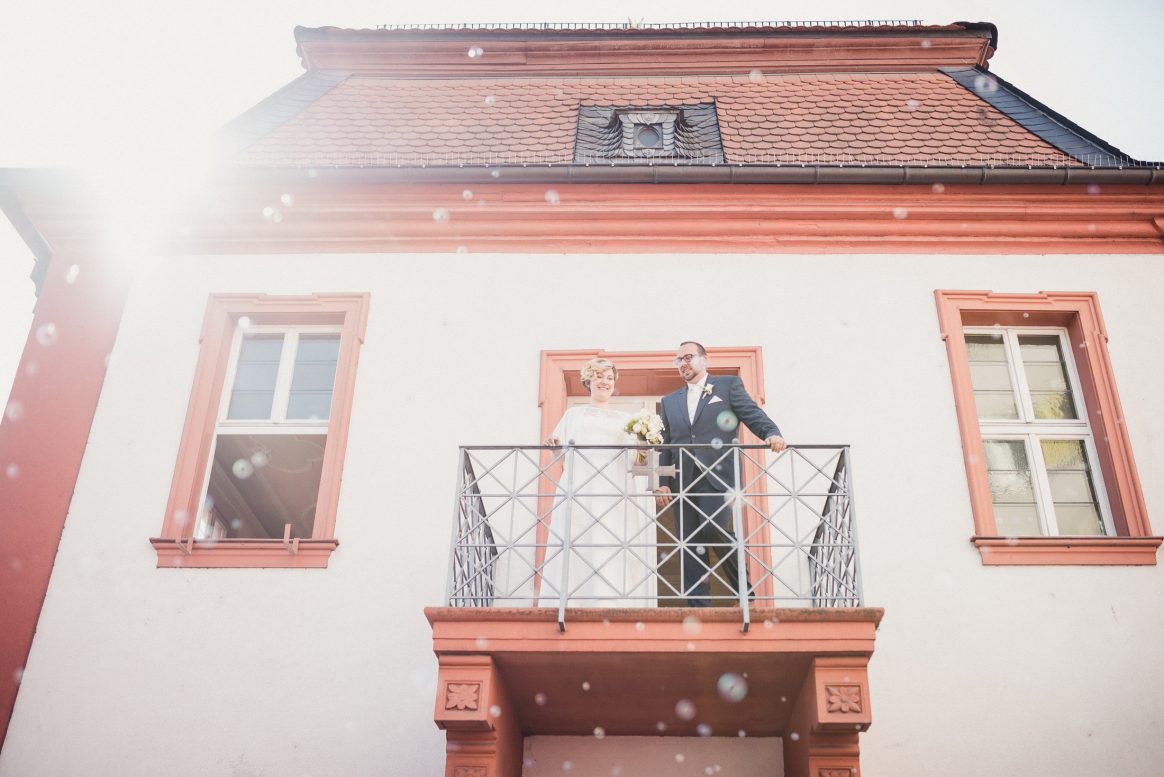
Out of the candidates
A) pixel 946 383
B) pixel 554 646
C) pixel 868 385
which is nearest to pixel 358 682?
pixel 554 646

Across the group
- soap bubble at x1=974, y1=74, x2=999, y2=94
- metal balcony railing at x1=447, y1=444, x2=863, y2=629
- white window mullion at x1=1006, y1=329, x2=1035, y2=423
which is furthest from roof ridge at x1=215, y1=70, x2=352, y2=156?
white window mullion at x1=1006, y1=329, x2=1035, y2=423

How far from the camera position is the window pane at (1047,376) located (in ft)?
26.2

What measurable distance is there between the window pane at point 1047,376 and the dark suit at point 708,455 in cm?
251

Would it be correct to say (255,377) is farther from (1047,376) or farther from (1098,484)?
(1098,484)

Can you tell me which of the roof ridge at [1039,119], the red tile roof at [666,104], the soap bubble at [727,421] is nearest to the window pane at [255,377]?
the red tile roof at [666,104]

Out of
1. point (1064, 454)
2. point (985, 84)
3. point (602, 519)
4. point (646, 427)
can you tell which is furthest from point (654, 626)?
point (985, 84)

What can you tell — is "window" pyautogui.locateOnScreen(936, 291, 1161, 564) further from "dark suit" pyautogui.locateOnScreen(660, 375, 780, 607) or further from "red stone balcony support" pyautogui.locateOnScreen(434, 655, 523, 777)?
"red stone balcony support" pyautogui.locateOnScreen(434, 655, 523, 777)

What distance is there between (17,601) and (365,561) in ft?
7.35

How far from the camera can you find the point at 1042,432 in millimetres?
7867

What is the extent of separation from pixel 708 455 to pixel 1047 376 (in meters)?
3.02

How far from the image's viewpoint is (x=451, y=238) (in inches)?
343

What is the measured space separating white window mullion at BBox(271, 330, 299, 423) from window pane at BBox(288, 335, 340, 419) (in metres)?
0.03

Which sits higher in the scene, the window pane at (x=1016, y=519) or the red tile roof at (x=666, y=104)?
the red tile roof at (x=666, y=104)

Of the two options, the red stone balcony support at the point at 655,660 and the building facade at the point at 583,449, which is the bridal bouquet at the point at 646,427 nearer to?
the building facade at the point at 583,449
